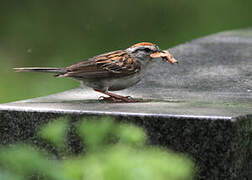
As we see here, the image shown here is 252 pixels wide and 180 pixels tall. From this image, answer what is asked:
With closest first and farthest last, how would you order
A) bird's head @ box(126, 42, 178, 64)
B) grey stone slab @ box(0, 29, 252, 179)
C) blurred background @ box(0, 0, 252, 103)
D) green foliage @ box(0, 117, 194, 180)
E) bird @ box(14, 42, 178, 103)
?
green foliage @ box(0, 117, 194, 180) → grey stone slab @ box(0, 29, 252, 179) → bird @ box(14, 42, 178, 103) → bird's head @ box(126, 42, 178, 64) → blurred background @ box(0, 0, 252, 103)

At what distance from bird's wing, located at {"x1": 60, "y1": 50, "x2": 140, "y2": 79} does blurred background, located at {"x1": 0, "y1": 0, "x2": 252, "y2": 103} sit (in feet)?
13.8

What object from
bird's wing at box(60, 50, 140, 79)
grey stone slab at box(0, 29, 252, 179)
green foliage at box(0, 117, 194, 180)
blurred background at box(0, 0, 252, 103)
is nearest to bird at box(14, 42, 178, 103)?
bird's wing at box(60, 50, 140, 79)

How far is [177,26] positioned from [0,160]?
9.84 metres

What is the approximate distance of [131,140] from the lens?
1023 millimetres

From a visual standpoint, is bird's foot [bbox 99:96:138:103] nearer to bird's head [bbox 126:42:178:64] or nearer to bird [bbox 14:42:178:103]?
bird [bbox 14:42:178:103]

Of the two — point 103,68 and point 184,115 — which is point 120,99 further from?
point 184,115

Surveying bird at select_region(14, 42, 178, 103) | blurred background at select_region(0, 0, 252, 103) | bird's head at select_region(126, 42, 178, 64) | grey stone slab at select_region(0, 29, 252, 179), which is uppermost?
blurred background at select_region(0, 0, 252, 103)

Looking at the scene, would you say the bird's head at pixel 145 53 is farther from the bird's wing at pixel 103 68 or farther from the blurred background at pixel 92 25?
the blurred background at pixel 92 25

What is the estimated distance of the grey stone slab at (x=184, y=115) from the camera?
2.94 metres

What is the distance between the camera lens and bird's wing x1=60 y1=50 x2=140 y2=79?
405 centimetres

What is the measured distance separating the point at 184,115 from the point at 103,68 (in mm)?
1208

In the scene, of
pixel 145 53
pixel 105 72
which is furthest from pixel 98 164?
pixel 145 53

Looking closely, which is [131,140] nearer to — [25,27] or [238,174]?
[238,174]

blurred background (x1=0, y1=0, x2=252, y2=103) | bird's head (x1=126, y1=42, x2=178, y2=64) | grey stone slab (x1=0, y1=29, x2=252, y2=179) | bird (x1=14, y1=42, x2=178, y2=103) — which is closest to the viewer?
grey stone slab (x1=0, y1=29, x2=252, y2=179)
